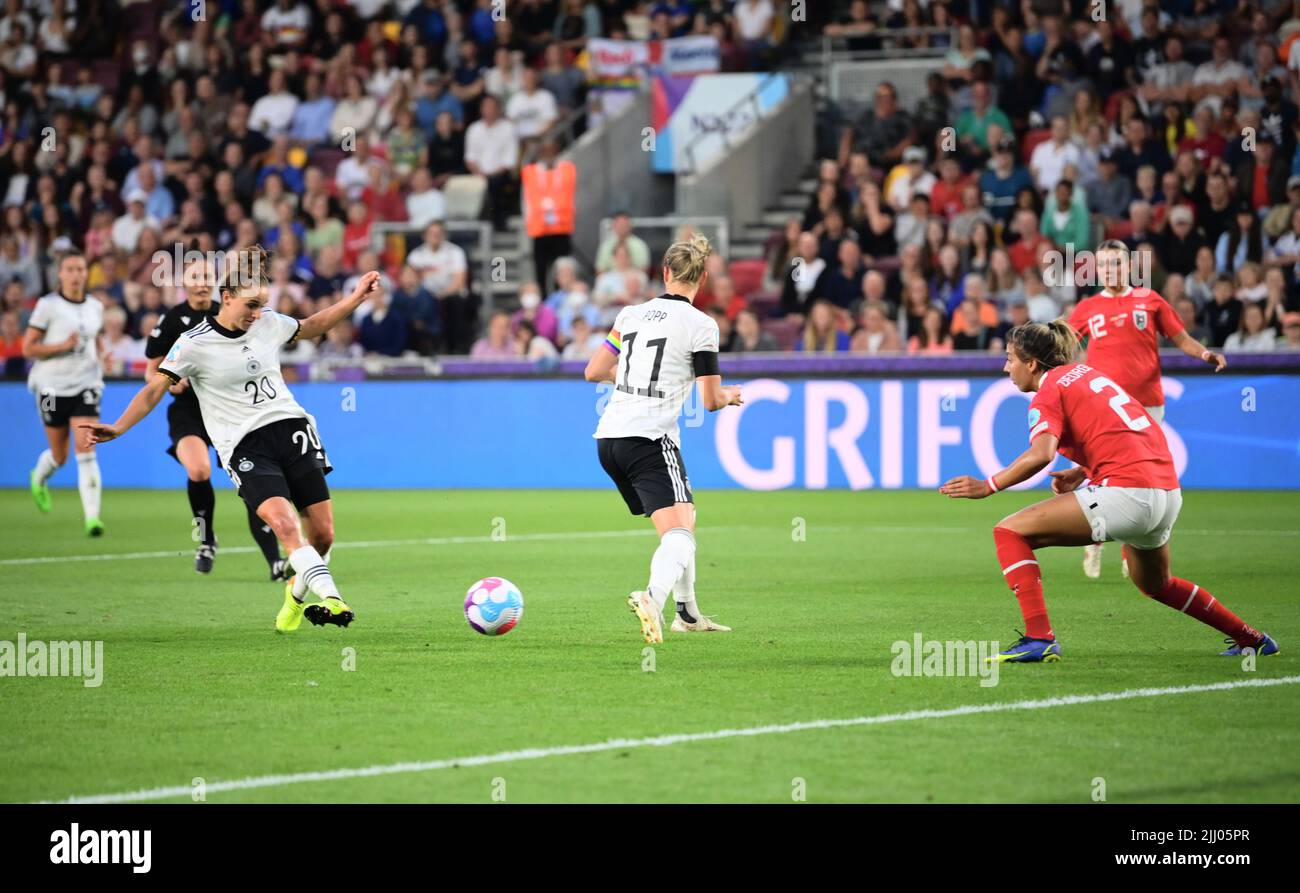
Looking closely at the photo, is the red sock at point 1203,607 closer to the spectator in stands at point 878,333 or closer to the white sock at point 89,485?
the white sock at point 89,485

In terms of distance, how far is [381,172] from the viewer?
2689cm

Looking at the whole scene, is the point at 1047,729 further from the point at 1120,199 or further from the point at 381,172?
the point at 381,172

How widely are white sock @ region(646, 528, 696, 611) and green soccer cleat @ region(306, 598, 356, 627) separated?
60.7 inches

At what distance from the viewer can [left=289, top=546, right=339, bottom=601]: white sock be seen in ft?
31.9

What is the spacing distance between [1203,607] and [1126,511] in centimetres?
67

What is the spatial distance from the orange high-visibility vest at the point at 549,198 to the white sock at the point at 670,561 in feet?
50.8

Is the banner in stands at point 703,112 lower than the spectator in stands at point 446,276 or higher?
higher

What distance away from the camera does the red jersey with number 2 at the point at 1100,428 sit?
8727mm

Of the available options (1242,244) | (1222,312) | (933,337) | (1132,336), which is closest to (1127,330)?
(1132,336)

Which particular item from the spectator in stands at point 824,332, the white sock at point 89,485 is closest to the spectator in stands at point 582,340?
the spectator in stands at point 824,332

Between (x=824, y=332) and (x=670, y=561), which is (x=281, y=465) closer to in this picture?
(x=670, y=561)

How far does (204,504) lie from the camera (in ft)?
46.0
